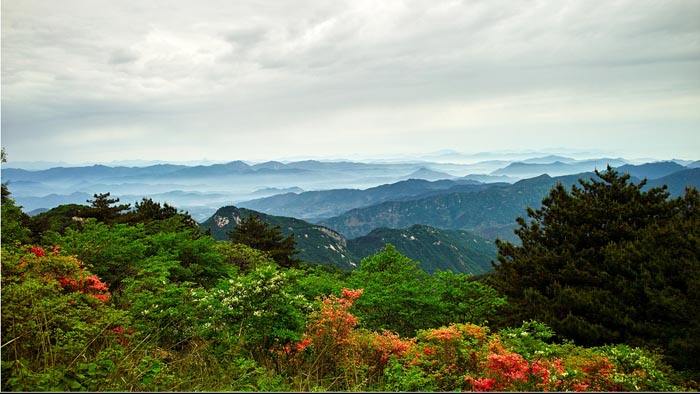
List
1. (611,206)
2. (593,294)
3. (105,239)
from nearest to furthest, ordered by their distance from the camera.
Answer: (593,294) → (105,239) → (611,206)

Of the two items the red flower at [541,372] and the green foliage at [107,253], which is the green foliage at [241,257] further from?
the red flower at [541,372]

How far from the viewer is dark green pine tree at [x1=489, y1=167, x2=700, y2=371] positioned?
15438 millimetres

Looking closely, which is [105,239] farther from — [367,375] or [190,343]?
[367,375]

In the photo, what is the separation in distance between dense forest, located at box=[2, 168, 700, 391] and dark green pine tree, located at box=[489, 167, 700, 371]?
72 millimetres

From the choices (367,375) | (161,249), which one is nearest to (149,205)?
(161,249)

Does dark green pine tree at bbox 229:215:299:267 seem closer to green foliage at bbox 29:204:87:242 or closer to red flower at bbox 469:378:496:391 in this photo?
green foliage at bbox 29:204:87:242

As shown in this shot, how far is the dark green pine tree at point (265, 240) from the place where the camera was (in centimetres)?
4465

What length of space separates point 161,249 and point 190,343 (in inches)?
424

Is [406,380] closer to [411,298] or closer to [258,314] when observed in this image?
[258,314]

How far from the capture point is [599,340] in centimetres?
1591

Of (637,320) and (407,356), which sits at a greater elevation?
(407,356)

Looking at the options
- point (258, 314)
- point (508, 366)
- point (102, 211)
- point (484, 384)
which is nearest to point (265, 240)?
point (102, 211)

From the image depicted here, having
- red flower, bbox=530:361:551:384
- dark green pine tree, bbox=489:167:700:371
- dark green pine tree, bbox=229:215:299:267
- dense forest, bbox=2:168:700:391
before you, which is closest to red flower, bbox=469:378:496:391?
dense forest, bbox=2:168:700:391

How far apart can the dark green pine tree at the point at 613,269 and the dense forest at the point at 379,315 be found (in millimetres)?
72
